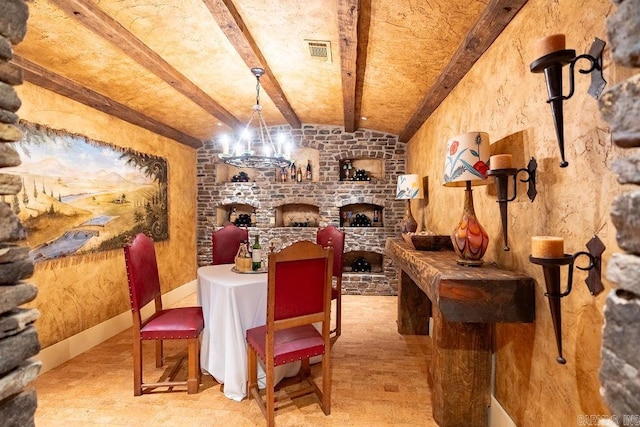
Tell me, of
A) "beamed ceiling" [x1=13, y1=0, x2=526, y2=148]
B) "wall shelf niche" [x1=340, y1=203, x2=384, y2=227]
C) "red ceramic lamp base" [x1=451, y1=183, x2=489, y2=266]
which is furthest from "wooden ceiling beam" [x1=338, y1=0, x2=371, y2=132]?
"wall shelf niche" [x1=340, y1=203, x2=384, y2=227]

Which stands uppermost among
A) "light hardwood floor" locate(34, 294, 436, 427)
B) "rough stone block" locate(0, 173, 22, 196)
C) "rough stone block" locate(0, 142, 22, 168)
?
"rough stone block" locate(0, 142, 22, 168)

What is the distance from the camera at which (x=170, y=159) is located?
479 cm

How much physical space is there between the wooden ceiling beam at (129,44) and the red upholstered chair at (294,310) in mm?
1865

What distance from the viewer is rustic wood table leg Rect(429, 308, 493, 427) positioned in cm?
195

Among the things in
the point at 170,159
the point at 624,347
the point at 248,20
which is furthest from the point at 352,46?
the point at 170,159

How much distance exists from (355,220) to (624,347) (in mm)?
4855

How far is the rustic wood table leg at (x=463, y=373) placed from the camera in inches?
76.6

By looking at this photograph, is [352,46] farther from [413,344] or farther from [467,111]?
[413,344]

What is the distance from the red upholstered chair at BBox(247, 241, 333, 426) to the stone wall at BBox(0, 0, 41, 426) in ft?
3.63

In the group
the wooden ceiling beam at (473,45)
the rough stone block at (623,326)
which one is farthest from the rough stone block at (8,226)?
the wooden ceiling beam at (473,45)

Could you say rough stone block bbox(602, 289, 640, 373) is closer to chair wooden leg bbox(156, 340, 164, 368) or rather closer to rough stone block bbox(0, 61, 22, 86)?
rough stone block bbox(0, 61, 22, 86)

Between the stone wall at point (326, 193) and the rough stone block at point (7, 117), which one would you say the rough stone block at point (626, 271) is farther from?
the stone wall at point (326, 193)

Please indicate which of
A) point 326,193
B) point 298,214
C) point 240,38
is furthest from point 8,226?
point 298,214

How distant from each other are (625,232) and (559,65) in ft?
2.51
